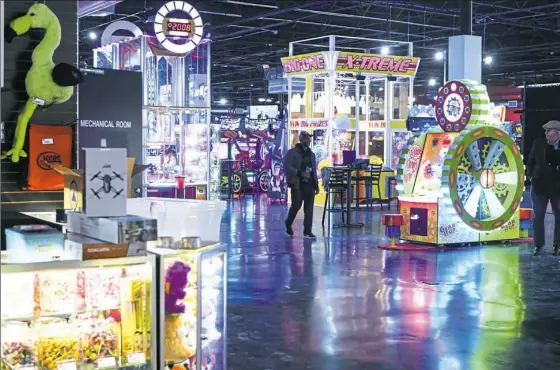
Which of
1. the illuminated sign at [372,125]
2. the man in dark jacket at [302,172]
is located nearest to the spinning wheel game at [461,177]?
the man in dark jacket at [302,172]

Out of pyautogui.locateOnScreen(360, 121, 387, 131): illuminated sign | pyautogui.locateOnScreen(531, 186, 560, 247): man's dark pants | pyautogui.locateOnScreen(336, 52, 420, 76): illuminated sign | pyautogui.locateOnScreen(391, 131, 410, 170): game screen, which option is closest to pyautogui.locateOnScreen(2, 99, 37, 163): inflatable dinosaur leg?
pyautogui.locateOnScreen(531, 186, 560, 247): man's dark pants

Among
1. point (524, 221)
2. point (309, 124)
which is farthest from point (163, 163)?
point (309, 124)

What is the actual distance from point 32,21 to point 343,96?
51.2 feet

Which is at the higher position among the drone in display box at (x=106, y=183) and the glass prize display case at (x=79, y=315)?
the drone in display box at (x=106, y=183)

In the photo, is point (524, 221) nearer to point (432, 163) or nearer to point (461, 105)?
point (432, 163)

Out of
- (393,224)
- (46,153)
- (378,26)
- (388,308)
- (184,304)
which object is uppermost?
(378,26)

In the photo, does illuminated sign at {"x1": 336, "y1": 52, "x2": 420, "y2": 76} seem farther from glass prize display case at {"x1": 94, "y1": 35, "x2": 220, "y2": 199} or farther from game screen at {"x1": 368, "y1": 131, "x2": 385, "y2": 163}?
glass prize display case at {"x1": 94, "y1": 35, "x2": 220, "y2": 199}

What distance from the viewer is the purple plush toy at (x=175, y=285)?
13.0 ft

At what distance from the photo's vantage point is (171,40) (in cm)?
1202

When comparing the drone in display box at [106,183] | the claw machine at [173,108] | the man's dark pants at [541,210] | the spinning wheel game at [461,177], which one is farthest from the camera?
the claw machine at [173,108]

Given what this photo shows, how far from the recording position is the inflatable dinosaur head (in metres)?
4.49

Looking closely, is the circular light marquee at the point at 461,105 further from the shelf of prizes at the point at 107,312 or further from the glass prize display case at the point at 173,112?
the shelf of prizes at the point at 107,312

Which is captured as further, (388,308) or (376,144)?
(376,144)

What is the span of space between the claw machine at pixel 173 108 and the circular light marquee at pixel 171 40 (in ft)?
0.09
